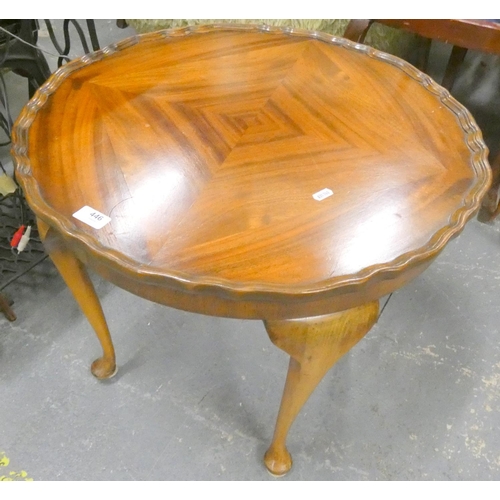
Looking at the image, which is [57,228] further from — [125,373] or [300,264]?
[125,373]

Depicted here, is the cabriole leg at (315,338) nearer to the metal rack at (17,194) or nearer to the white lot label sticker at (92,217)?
the white lot label sticker at (92,217)

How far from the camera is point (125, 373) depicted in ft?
3.44

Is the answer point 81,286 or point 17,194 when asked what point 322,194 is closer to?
point 81,286

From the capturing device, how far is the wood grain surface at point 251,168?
1.91 feet

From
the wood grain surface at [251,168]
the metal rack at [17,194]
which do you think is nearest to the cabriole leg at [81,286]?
the wood grain surface at [251,168]

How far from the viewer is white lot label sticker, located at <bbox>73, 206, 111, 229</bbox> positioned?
61 centimetres

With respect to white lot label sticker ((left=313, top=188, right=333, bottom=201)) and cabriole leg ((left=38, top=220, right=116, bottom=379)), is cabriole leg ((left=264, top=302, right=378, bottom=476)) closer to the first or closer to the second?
white lot label sticker ((left=313, top=188, right=333, bottom=201))

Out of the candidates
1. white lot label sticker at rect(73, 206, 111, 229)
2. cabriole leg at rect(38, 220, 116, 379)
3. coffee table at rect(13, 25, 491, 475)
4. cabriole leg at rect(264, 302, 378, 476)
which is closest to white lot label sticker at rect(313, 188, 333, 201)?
coffee table at rect(13, 25, 491, 475)

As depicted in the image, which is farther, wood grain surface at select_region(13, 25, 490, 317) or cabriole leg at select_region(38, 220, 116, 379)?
cabriole leg at select_region(38, 220, 116, 379)

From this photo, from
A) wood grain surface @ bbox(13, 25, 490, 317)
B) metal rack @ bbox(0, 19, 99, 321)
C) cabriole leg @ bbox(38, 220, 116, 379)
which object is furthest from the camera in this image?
metal rack @ bbox(0, 19, 99, 321)

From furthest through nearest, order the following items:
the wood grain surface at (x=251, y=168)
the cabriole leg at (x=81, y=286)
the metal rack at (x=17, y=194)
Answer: the metal rack at (x=17, y=194), the cabriole leg at (x=81, y=286), the wood grain surface at (x=251, y=168)

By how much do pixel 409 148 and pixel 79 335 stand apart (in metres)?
0.81

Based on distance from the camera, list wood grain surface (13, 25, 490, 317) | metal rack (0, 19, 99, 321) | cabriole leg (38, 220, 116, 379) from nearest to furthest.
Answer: wood grain surface (13, 25, 490, 317) → cabriole leg (38, 220, 116, 379) → metal rack (0, 19, 99, 321)

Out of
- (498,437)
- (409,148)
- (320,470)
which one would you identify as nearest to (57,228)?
(409,148)
